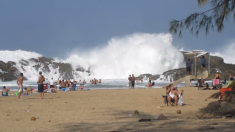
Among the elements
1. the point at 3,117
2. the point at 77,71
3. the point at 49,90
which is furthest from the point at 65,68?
the point at 3,117

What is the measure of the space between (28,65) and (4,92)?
11018 centimetres

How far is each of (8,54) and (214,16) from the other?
139 m

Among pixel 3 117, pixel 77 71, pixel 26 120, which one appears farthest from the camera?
pixel 77 71

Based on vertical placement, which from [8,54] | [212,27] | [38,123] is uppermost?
[8,54]

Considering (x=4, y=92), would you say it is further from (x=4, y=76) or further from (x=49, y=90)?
(x=4, y=76)

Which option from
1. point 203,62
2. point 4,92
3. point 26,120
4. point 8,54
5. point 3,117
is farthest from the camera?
point 8,54

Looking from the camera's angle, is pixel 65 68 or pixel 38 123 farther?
pixel 65 68

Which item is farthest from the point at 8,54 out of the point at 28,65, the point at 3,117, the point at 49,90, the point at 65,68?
the point at 3,117

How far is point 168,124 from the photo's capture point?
729 cm

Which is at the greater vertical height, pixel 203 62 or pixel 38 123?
pixel 203 62

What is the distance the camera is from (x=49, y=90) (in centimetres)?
2767

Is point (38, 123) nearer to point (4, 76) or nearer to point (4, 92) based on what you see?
point (4, 92)

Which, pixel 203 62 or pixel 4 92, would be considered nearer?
pixel 4 92

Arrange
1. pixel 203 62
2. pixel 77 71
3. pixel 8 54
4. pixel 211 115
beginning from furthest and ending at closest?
pixel 8 54 → pixel 77 71 → pixel 203 62 → pixel 211 115
